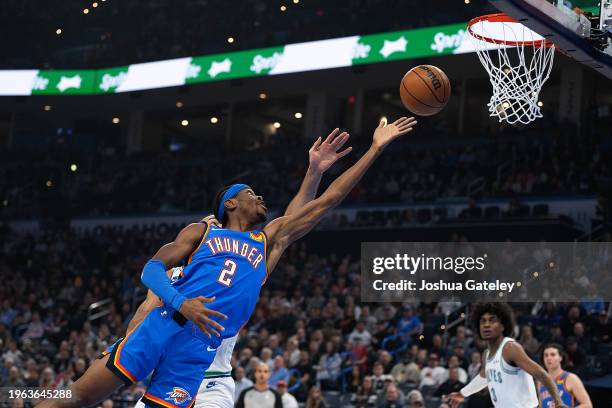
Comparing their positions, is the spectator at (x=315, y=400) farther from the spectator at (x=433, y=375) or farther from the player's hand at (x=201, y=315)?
the player's hand at (x=201, y=315)

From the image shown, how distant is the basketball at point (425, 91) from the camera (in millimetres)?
7094

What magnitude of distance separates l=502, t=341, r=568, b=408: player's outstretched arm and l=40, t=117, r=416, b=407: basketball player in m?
2.29

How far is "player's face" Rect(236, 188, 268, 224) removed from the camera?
17.2ft

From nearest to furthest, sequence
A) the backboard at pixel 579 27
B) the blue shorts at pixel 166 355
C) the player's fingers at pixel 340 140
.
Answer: the blue shorts at pixel 166 355 < the player's fingers at pixel 340 140 < the backboard at pixel 579 27

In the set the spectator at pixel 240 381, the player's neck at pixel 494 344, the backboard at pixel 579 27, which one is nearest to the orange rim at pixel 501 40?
the backboard at pixel 579 27

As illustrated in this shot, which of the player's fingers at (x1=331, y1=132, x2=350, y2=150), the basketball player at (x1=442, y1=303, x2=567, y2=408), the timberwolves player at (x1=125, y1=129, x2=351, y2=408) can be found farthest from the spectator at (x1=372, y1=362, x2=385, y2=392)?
the player's fingers at (x1=331, y1=132, x2=350, y2=150)

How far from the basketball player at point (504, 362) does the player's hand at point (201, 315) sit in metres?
3.01

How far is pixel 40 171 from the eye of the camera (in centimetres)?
2853

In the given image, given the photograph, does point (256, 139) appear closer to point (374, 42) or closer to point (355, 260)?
point (374, 42)

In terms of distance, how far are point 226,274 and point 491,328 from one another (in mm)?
2951

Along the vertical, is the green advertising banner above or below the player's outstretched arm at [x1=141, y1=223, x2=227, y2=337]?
above

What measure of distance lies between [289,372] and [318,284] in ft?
13.9

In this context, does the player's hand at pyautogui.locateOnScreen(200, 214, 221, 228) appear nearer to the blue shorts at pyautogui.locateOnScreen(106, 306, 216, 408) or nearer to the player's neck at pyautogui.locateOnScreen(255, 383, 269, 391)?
the blue shorts at pyautogui.locateOnScreen(106, 306, 216, 408)

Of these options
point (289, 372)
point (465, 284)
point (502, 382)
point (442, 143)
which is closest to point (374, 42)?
point (442, 143)
